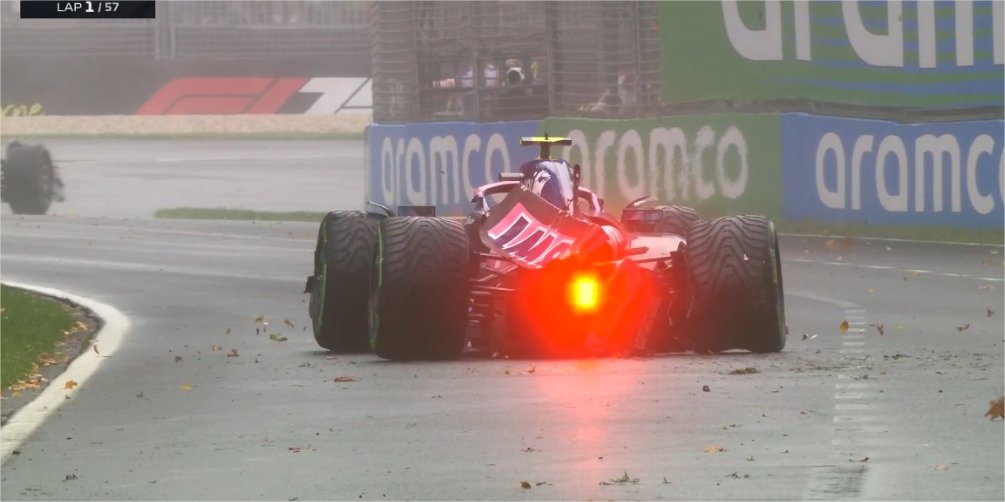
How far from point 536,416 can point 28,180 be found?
27.3 meters

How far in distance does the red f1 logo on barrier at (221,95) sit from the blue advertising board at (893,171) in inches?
1253

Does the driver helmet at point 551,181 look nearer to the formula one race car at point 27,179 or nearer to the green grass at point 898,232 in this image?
the green grass at point 898,232

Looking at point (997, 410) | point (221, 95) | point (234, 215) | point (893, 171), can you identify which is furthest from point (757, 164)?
point (221, 95)

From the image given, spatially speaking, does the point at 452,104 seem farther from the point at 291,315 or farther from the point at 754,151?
the point at 291,315

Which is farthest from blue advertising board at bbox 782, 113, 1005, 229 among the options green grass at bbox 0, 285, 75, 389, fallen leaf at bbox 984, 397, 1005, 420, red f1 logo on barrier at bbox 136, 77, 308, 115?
red f1 logo on barrier at bbox 136, 77, 308, 115

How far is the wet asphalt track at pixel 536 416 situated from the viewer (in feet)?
28.2

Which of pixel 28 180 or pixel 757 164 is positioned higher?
pixel 757 164

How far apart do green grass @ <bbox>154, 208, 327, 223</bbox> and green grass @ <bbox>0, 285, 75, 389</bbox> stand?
45.8ft

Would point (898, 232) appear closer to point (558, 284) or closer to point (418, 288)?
point (558, 284)

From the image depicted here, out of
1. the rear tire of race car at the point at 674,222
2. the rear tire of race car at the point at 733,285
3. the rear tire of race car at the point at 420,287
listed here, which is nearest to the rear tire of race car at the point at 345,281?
the rear tire of race car at the point at 420,287

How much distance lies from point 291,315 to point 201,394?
5.63 meters

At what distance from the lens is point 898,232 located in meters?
26.0

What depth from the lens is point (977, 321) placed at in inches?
642

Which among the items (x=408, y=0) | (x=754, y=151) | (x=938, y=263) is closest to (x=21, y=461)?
(x=938, y=263)
